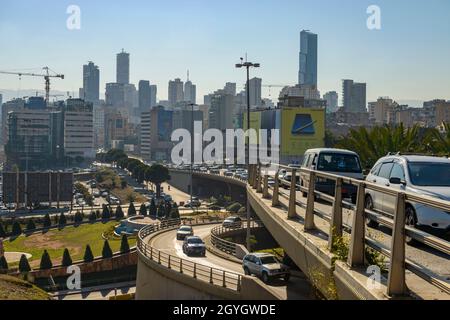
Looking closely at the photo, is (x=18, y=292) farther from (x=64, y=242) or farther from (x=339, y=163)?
(x=64, y=242)

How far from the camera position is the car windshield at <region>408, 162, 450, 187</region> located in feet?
29.2

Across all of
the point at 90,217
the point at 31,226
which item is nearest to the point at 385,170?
the point at 31,226

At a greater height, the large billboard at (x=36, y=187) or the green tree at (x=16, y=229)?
the large billboard at (x=36, y=187)

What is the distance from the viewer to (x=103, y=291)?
40.2 meters

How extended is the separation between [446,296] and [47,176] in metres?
67.3

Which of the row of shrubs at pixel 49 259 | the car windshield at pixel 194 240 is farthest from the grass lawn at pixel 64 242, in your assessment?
the car windshield at pixel 194 240

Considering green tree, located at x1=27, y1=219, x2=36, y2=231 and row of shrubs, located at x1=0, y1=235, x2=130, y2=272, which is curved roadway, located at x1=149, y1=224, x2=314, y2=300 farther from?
green tree, located at x1=27, y1=219, x2=36, y2=231

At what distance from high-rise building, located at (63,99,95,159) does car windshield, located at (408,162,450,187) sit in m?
174

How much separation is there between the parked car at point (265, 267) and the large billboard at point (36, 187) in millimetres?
52477

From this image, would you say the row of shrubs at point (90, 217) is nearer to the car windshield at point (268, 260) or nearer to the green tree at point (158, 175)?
the green tree at point (158, 175)

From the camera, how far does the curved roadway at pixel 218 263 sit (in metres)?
13.9

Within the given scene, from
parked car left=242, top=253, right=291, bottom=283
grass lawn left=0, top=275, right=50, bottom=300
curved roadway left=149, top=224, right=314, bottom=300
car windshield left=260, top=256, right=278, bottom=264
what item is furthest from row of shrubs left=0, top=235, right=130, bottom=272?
car windshield left=260, top=256, right=278, bottom=264
